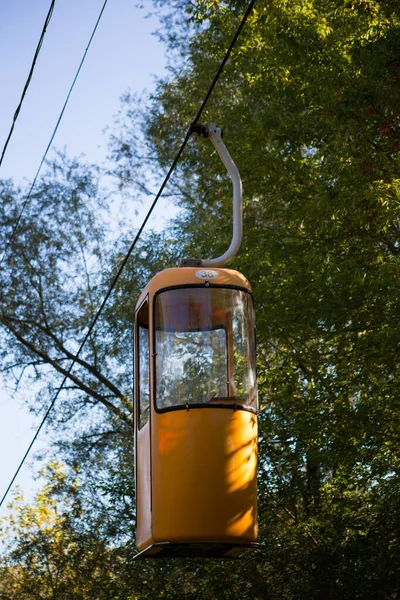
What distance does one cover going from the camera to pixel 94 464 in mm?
20562

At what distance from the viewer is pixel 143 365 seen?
9.39 meters

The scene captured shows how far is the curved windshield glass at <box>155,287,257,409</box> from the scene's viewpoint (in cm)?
866

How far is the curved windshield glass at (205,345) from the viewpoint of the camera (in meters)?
8.66

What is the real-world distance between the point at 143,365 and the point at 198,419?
3.85ft

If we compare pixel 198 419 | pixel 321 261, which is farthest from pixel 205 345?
pixel 321 261

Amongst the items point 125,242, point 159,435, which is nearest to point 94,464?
point 125,242

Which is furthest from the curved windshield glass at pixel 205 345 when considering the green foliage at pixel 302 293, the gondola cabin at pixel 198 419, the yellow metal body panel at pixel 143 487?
the green foliage at pixel 302 293

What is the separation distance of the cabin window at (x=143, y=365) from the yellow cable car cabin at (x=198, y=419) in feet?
0.09

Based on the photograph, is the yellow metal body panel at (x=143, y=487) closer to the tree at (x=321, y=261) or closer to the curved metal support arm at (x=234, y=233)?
the curved metal support arm at (x=234, y=233)

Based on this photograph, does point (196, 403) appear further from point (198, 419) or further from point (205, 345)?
point (205, 345)

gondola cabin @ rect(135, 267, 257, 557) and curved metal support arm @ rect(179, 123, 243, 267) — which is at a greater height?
curved metal support arm @ rect(179, 123, 243, 267)

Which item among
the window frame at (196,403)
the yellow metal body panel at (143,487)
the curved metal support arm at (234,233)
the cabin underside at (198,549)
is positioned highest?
the curved metal support arm at (234,233)

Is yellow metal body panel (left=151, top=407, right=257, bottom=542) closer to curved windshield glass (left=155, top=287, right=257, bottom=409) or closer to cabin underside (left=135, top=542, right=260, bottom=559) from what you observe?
cabin underside (left=135, top=542, right=260, bottom=559)

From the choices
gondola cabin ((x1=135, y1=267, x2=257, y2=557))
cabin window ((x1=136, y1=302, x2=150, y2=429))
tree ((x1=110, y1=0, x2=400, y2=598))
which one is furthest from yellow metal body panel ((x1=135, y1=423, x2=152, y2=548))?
tree ((x1=110, y1=0, x2=400, y2=598))
